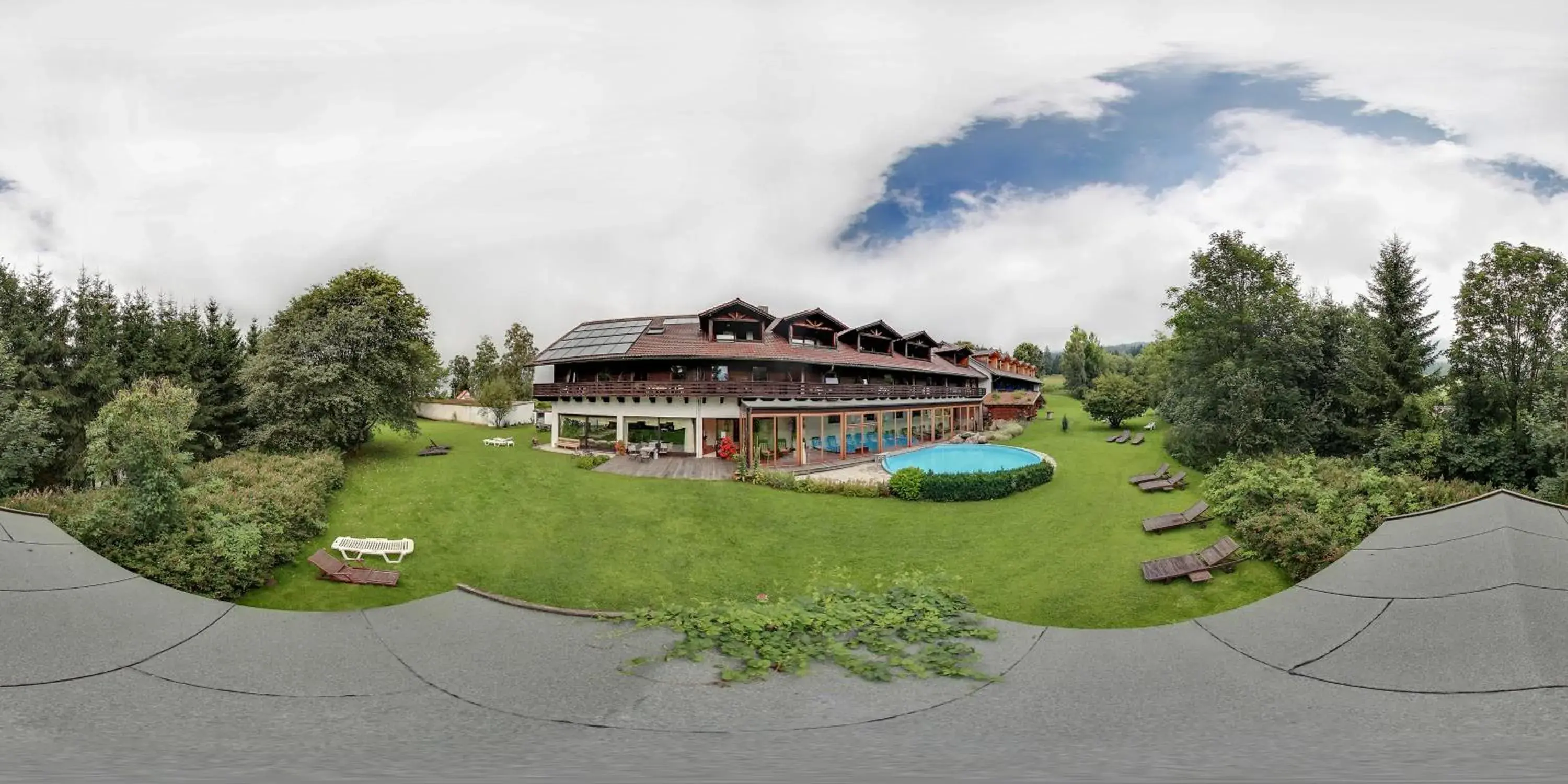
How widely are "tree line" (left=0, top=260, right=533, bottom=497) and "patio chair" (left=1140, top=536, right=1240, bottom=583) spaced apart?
14.7 meters

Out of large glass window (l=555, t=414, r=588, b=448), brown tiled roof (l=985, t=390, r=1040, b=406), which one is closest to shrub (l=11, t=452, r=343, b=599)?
large glass window (l=555, t=414, r=588, b=448)

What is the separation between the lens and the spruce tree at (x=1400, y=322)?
9.00 metres

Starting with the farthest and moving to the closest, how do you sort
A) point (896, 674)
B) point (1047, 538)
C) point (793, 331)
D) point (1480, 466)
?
point (793, 331), point (1047, 538), point (1480, 466), point (896, 674)

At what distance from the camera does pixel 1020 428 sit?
3067 centimetres

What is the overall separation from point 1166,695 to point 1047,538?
16.0 feet

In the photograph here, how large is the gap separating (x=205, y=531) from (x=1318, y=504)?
12.7 m

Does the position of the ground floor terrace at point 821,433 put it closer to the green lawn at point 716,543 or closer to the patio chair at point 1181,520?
the green lawn at point 716,543

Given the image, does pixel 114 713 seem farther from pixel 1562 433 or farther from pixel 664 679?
pixel 1562 433

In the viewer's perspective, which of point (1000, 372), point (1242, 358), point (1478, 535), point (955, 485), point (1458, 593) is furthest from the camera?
point (1000, 372)

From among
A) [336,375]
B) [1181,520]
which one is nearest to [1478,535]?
[1181,520]

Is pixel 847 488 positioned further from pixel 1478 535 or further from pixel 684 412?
pixel 1478 535

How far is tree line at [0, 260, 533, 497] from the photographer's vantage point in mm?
11180

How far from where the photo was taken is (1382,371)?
8.96 meters

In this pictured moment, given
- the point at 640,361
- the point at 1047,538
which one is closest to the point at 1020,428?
the point at 640,361
